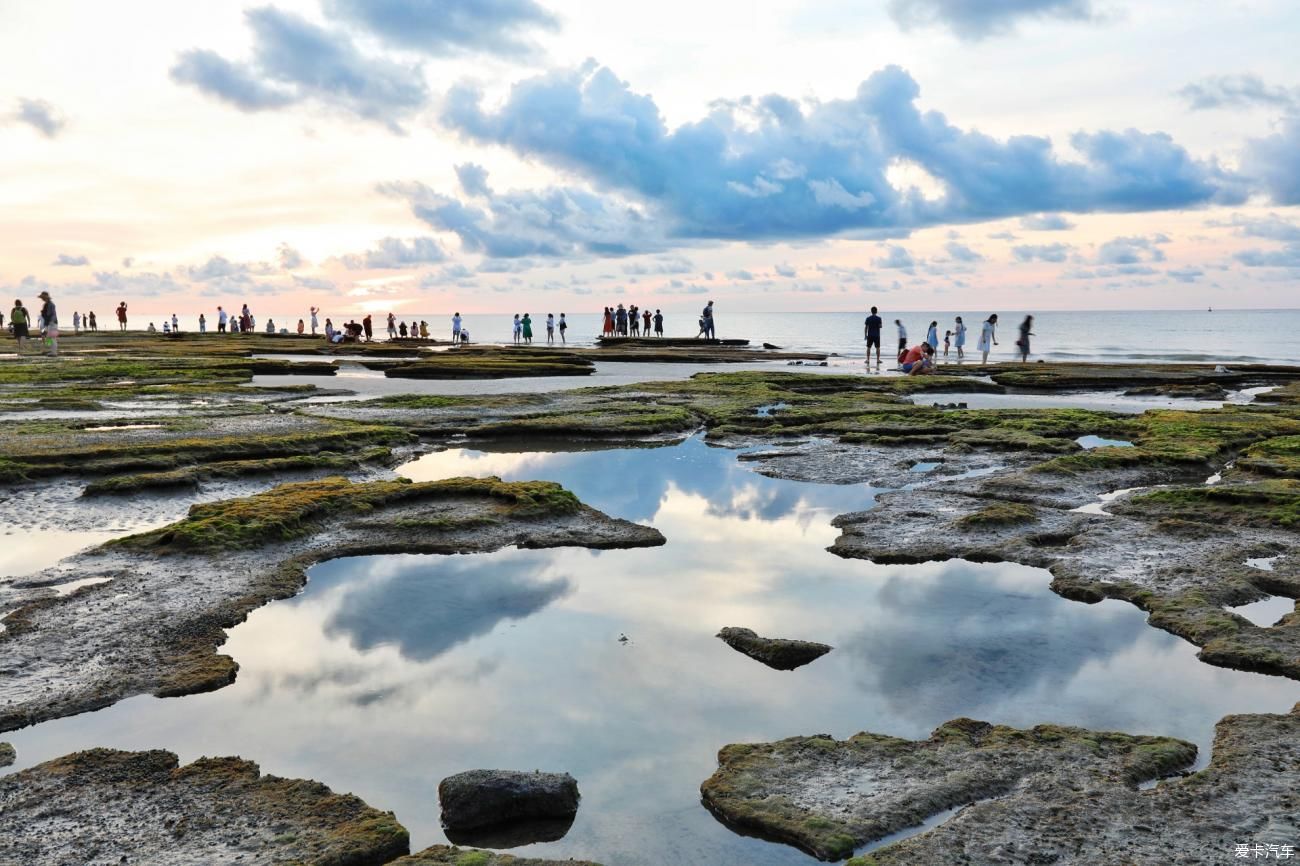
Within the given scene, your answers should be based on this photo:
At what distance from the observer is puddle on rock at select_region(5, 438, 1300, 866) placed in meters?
7.94

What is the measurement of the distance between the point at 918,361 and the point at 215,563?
41415 mm

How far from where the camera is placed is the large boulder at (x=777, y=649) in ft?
33.8

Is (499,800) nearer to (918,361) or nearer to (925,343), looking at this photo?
(918,361)

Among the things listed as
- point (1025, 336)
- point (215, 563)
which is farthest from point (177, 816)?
point (1025, 336)

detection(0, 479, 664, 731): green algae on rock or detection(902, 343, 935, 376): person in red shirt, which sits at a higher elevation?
detection(902, 343, 935, 376): person in red shirt

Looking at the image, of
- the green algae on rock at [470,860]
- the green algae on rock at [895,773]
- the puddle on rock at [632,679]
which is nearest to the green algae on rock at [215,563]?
the puddle on rock at [632,679]

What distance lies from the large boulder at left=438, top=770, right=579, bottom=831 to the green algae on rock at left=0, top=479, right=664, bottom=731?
3.59 meters

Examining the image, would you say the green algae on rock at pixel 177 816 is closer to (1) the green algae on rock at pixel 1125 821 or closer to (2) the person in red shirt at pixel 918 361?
(1) the green algae on rock at pixel 1125 821

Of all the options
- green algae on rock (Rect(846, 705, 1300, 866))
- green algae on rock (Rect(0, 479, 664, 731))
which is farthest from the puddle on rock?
green algae on rock (Rect(846, 705, 1300, 866))

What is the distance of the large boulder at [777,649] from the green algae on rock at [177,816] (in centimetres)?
460

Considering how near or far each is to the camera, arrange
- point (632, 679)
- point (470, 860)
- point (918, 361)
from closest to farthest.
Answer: point (470, 860) → point (632, 679) → point (918, 361)

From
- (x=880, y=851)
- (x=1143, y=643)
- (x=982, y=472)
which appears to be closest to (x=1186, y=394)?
(x=982, y=472)

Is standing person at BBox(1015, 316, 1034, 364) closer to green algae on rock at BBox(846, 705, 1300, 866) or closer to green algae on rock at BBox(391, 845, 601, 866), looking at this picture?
green algae on rock at BBox(846, 705, 1300, 866)

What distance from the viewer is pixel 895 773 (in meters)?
7.68
